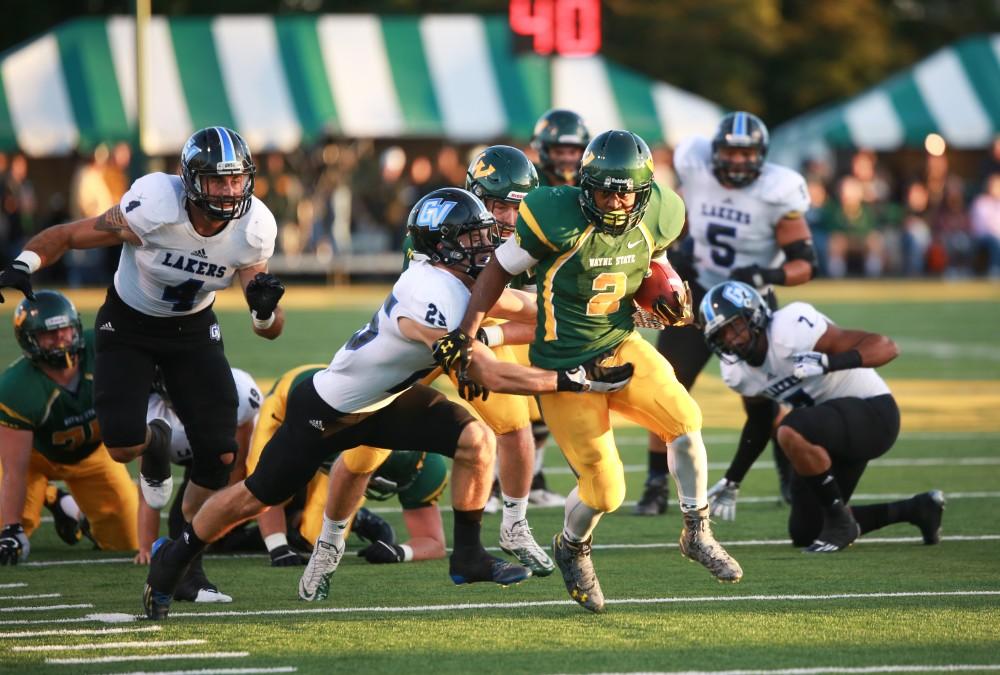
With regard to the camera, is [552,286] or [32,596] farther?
[32,596]

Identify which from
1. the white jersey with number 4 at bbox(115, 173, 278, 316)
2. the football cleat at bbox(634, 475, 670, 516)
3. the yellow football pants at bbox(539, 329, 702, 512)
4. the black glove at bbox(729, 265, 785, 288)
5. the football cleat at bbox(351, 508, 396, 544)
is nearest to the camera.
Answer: the yellow football pants at bbox(539, 329, 702, 512)

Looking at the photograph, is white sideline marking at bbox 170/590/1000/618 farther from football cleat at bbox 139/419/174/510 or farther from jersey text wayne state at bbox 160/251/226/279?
jersey text wayne state at bbox 160/251/226/279

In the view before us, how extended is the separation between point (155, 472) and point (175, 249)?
1.04m

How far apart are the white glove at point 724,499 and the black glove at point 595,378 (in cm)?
237

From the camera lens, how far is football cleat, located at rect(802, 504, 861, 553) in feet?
24.1

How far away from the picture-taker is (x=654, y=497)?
8.62m

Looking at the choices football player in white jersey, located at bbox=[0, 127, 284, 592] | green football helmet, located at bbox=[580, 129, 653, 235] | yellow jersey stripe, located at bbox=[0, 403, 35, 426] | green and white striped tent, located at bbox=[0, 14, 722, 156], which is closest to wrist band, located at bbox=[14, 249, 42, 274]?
football player in white jersey, located at bbox=[0, 127, 284, 592]

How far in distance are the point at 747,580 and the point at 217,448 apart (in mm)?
2308

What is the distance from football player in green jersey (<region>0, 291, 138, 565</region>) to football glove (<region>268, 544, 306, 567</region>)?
1018 mm

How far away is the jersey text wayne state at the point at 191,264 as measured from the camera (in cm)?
675

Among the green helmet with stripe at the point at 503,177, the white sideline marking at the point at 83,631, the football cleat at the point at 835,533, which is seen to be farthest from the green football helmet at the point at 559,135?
the white sideline marking at the point at 83,631

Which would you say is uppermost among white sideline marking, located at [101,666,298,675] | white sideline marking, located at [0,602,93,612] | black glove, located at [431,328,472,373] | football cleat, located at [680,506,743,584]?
black glove, located at [431,328,472,373]

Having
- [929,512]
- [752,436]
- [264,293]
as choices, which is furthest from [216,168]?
[929,512]

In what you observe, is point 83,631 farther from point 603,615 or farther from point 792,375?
point 792,375
